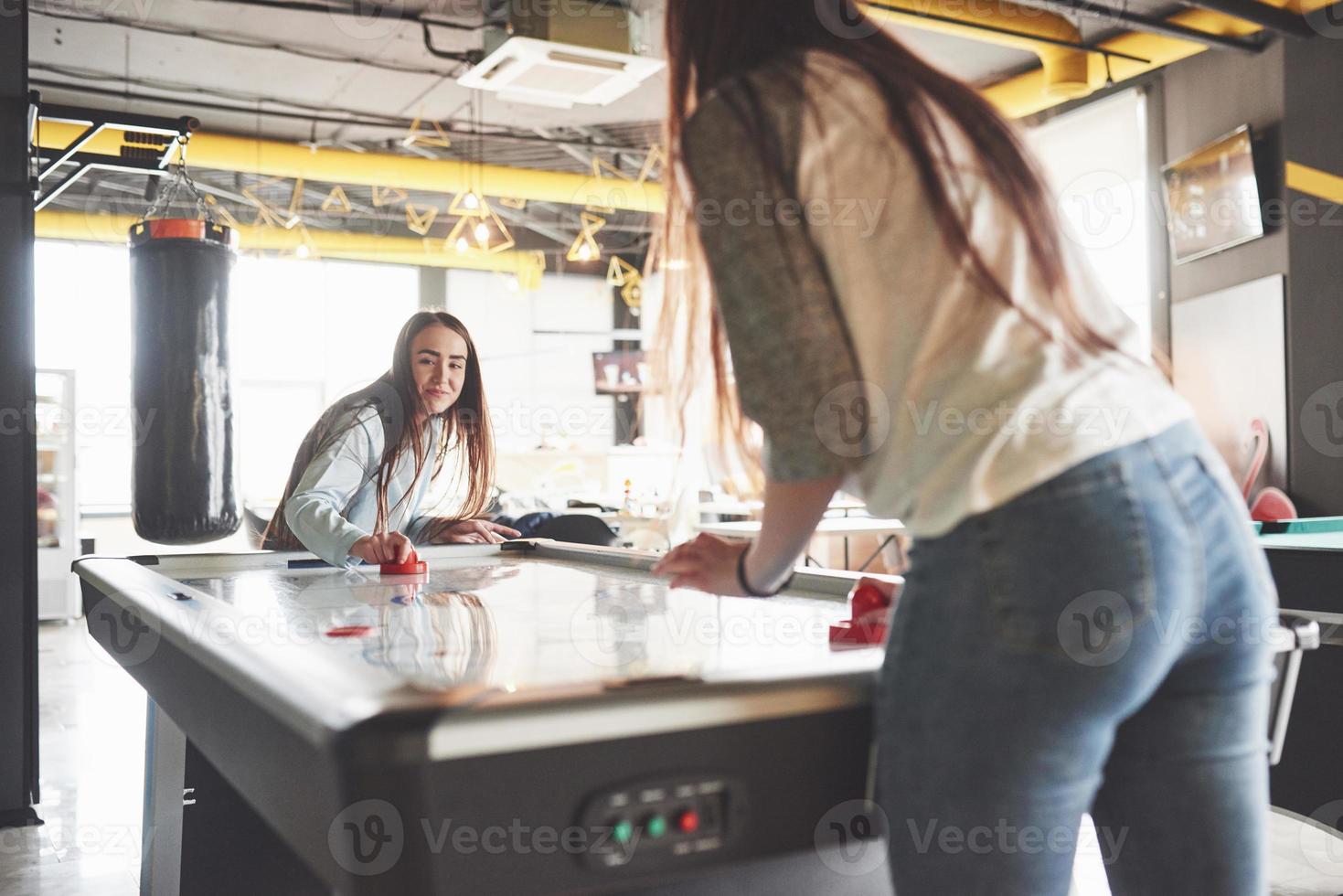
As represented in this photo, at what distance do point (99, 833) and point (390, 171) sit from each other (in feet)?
18.7

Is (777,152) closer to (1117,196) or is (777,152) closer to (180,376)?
(180,376)

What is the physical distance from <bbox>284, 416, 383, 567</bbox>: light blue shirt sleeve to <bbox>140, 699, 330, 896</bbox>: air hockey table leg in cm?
50

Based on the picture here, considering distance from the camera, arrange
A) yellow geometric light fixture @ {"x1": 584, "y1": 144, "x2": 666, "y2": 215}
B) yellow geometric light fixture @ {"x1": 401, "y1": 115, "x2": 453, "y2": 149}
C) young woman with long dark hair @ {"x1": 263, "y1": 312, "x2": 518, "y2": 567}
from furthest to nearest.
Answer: yellow geometric light fixture @ {"x1": 584, "y1": 144, "x2": 666, "y2": 215}
yellow geometric light fixture @ {"x1": 401, "y1": 115, "x2": 453, "y2": 149}
young woman with long dark hair @ {"x1": 263, "y1": 312, "x2": 518, "y2": 567}

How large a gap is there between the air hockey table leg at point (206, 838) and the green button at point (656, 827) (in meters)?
1.35

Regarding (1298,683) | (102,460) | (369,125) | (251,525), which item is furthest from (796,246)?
(102,460)

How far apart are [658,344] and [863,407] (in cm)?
30

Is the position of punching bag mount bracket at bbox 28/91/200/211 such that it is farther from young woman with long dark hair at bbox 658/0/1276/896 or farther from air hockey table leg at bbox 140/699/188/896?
young woman with long dark hair at bbox 658/0/1276/896

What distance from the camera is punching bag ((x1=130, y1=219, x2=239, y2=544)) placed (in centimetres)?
328

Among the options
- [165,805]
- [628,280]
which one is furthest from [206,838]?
[628,280]

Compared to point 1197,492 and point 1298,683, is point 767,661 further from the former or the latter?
point 1298,683

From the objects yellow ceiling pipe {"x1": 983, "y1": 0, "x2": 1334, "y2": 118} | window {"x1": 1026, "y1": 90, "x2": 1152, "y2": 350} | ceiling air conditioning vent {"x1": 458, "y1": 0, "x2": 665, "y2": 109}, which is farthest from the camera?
window {"x1": 1026, "y1": 90, "x2": 1152, "y2": 350}

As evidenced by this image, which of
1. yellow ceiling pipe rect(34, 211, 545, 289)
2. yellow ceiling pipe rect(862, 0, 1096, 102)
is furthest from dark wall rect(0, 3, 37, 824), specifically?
yellow ceiling pipe rect(34, 211, 545, 289)

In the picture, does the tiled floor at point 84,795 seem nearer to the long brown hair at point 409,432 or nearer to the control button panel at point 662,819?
the long brown hair at point 409,432

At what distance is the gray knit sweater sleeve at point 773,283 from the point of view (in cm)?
89
